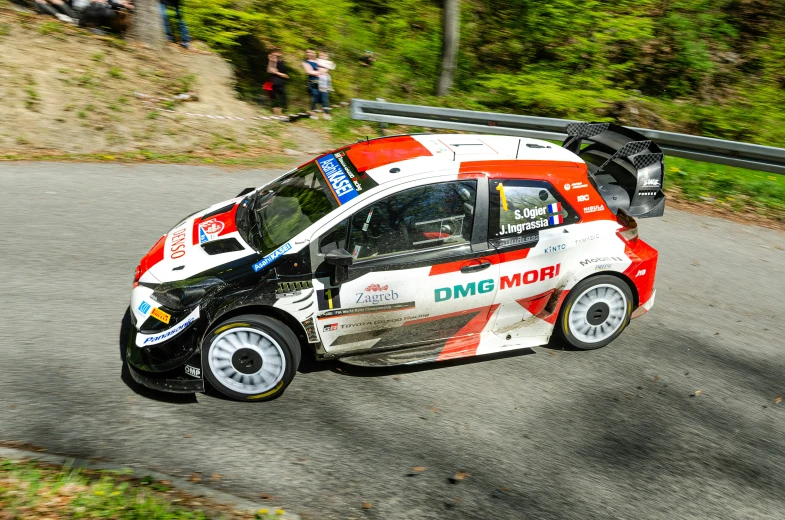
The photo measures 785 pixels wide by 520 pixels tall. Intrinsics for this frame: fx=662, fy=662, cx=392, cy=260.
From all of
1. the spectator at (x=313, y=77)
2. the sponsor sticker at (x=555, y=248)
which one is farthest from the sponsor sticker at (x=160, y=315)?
the spectator at (x=313, y=77)

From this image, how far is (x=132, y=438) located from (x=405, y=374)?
2273 mm

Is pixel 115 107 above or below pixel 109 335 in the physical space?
above

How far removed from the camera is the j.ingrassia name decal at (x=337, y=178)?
5.42m

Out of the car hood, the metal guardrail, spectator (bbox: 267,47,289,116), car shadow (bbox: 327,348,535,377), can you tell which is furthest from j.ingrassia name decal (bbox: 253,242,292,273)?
spectator (bbox: 267,47,289,116)

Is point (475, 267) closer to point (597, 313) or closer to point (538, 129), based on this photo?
point (597, 313)

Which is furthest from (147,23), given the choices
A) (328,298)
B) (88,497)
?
(88,497)

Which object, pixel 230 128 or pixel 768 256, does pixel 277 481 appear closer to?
pixel 768 256

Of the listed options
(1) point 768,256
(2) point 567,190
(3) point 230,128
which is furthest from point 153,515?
(3) point 230,128

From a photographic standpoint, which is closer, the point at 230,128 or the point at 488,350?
the point at 488,350

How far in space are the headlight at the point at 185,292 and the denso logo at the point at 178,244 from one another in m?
0.40

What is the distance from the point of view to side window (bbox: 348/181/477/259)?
5.32 metres

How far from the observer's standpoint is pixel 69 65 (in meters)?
12.6

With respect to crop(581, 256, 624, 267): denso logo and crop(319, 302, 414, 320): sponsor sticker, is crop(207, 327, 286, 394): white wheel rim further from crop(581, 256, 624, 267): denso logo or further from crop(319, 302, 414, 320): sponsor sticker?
crop(581, 256, 624, 267): denso logo

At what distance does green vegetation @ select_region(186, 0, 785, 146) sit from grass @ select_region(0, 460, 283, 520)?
11.2m
